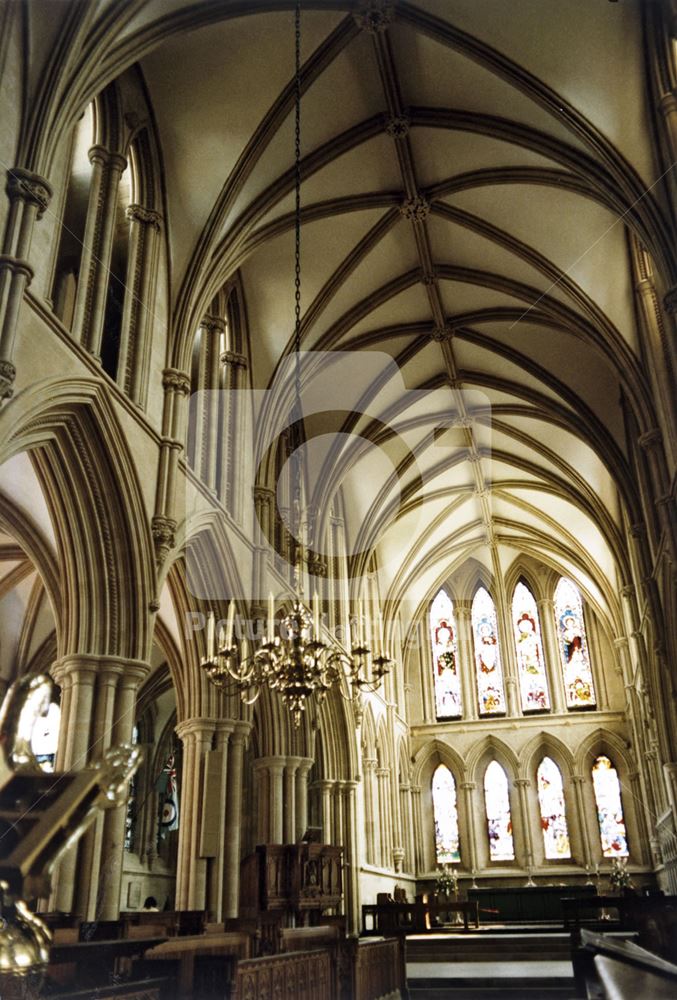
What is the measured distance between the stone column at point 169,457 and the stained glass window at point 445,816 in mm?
16962

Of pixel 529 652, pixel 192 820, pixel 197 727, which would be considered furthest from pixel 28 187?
pixel 529 652

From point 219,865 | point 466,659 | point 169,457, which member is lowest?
point 219,865

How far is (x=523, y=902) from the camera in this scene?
896 inches

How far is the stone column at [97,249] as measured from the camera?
970 cm

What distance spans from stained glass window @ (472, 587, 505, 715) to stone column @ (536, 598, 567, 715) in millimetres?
1339

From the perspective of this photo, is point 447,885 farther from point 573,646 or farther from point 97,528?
point 97,528

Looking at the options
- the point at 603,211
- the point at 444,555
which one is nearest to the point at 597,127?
the point at 603,211

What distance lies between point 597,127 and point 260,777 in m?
10.9

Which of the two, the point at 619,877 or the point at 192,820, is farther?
the point at 619,877

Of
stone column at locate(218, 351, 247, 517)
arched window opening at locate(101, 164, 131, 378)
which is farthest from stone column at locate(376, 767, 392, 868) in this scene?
arched window opening at locate(101, 164, 131, 378)

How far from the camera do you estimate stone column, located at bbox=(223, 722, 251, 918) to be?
11977 mm

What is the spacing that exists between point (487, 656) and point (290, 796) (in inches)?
478

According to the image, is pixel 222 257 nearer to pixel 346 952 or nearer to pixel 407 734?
pixel 346 952

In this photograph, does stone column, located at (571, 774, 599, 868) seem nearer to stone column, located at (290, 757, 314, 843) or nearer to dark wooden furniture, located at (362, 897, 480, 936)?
dark wooden furniture, located at (362, 897, 480, 936)
